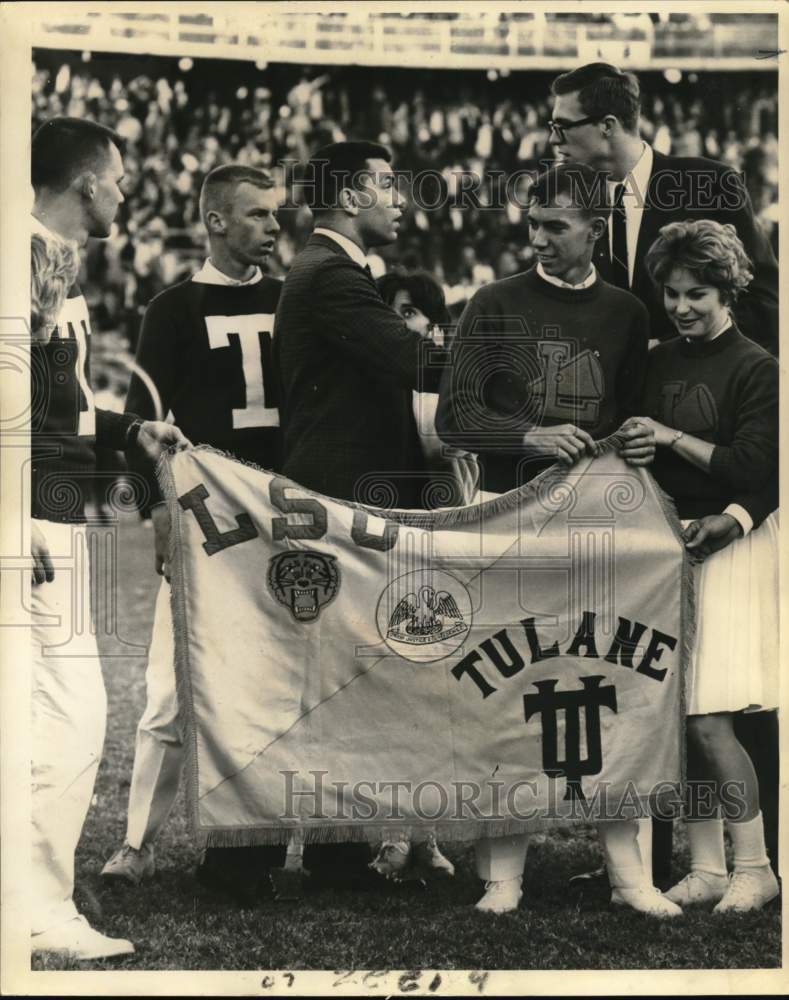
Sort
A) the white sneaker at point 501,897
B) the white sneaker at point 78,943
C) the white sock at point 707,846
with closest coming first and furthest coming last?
1. the white sneaker at point 78,943
2. the white sneaker at point 501,897
3. the white sock at point 707,846

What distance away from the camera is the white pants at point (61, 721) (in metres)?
4.37

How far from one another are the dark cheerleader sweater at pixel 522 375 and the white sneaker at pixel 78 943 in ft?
5.11

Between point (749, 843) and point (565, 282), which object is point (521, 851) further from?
point (565, 282)

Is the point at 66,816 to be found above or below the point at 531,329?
below

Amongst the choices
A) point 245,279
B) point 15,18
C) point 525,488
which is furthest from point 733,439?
point 15,18

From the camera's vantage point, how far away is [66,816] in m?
4.38

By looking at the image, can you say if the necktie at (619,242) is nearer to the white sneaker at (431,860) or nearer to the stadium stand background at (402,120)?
the stadium stand background at (402,120)

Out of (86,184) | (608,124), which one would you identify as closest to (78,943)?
(86,184)

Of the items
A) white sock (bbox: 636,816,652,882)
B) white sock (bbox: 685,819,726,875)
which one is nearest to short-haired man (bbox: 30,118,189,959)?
white sock (bbox: 636,816,652,882)

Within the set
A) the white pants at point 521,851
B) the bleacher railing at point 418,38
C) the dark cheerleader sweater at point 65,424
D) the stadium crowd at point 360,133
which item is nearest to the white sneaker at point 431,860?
the white pants at point 521,851

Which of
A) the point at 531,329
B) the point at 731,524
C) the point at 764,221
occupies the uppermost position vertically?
the point at 764,221

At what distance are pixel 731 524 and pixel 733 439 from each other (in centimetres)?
23

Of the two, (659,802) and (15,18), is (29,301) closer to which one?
(15,18)

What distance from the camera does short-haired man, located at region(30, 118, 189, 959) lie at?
4371 millimetres
